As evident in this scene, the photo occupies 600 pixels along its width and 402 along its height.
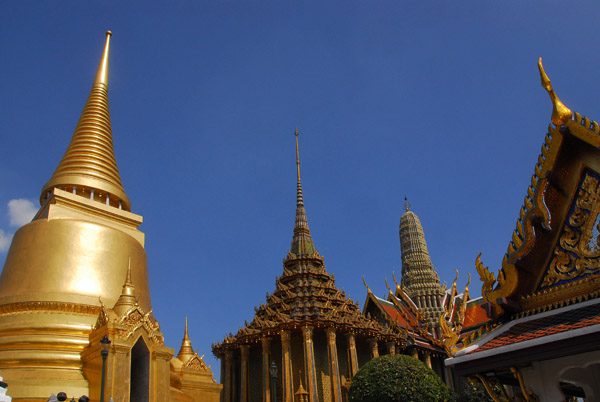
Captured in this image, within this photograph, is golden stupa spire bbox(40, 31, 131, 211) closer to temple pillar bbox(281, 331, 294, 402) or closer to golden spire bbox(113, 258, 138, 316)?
golden spire bbox(113, 258, 138, 316)

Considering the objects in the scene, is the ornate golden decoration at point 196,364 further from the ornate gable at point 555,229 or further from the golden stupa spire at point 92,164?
the ornate gable at point 555,229

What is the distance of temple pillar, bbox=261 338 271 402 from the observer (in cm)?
2425

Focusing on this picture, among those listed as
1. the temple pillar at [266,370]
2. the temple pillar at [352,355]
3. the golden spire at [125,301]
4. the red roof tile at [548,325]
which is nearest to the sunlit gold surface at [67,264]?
the golden spire at [125,301]

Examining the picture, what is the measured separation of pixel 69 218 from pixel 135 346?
619 cm

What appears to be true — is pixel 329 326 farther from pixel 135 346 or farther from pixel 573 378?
pixel 573 378

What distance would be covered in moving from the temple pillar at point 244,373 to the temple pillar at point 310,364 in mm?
3961

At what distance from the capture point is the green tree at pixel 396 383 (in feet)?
57.2

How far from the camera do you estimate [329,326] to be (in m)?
24.2

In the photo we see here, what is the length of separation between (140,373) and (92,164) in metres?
9.68

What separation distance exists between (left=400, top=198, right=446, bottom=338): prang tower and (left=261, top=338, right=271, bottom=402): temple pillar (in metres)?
14.0

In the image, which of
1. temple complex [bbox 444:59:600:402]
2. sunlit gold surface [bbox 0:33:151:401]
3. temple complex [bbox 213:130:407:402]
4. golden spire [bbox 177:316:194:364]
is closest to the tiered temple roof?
temple complex [bbox 213:130:407:402]

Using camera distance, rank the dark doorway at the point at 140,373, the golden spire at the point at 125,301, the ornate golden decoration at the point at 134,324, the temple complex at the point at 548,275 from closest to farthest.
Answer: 1. the temple complex at the point at 548,275
2. the ornate golden decoration at the point at 134,324
3. the dark doorway at the point at 140,373
4. the golden spire at the point at 125,301

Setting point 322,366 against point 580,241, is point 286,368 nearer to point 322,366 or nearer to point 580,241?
point 322,366

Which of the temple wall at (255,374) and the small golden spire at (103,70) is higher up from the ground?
the small golden spire at (103,70)
